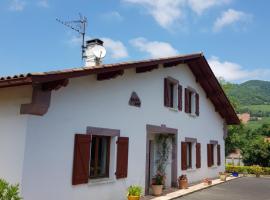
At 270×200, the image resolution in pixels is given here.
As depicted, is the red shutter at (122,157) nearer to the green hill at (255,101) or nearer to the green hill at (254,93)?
the green hill at (255,101)

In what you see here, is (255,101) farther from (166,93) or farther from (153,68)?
(153,68)

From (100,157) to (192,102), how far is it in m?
8.35

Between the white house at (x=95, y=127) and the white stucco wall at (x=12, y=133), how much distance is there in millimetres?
22

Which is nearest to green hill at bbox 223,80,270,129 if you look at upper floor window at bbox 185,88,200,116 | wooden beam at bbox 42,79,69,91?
upper floor window at bbox 185,88,200,116

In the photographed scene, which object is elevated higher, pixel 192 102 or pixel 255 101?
pixel 255 101

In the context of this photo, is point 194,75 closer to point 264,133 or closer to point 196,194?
point 196,194

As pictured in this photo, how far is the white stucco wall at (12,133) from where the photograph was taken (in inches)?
286

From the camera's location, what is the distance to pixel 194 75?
57.6 ft

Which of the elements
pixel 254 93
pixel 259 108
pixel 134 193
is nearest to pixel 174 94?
pixel 134 193

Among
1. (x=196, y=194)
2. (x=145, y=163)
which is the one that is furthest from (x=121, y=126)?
(x=196, y=194)

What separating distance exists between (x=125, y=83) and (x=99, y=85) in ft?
4.68

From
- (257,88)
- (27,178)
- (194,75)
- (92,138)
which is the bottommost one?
(27,178)

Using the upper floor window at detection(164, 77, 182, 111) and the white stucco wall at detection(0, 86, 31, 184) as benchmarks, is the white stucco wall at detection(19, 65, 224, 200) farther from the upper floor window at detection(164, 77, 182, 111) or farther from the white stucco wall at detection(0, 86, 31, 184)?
the upper floor window at detection(164, 77, 182, 111)

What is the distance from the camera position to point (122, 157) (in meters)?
10.4
